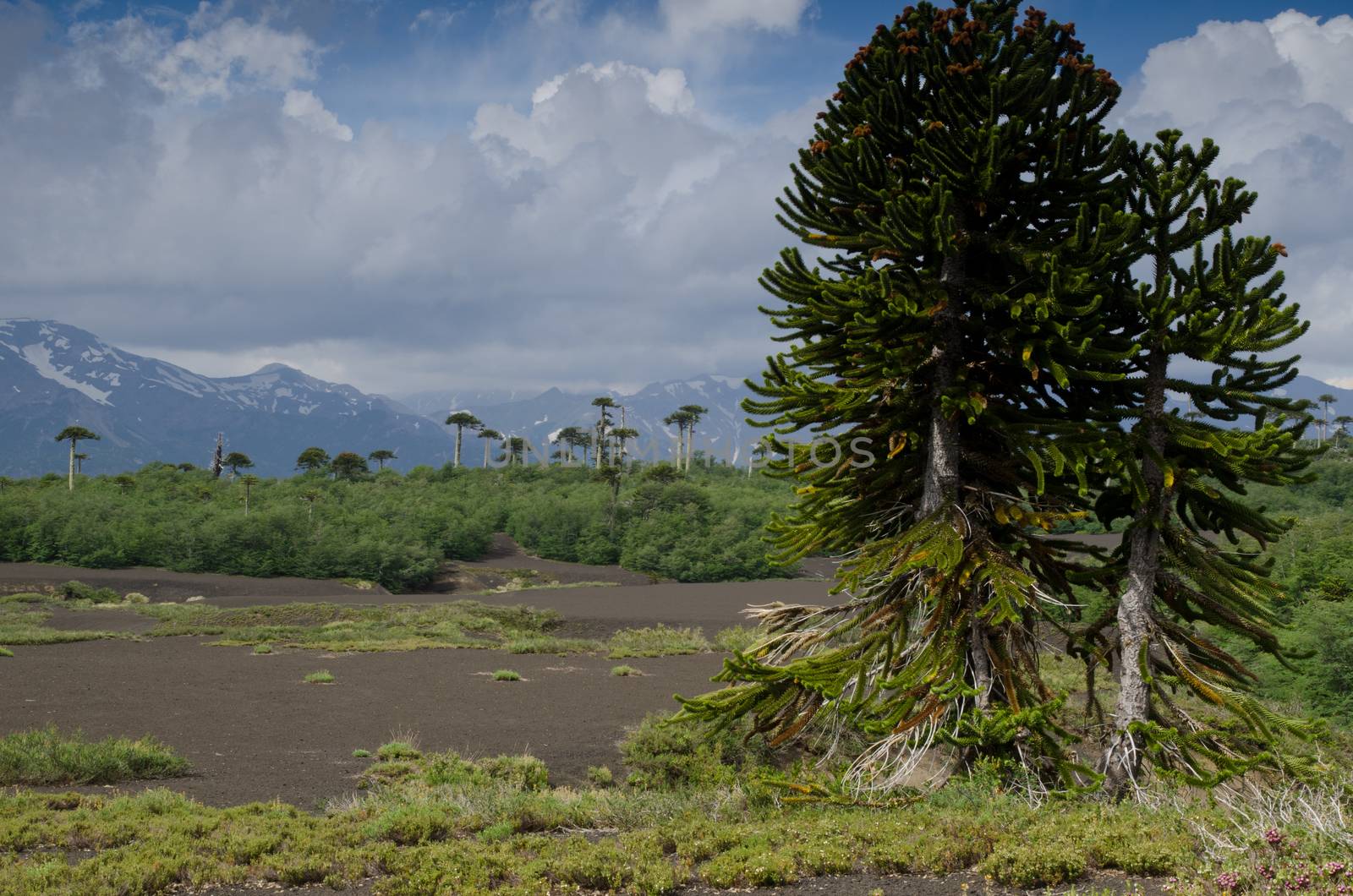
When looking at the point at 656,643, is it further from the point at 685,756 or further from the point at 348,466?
the point at 348,466

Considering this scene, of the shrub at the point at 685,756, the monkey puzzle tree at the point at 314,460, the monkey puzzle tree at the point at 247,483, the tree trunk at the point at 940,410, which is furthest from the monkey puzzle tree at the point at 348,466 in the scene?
the tree trunk at the point at 940,410

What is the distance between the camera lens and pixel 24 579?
47094 mm

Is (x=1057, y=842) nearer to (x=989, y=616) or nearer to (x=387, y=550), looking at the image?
(x=989, y=616)

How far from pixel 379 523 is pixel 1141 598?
6390 centimetres

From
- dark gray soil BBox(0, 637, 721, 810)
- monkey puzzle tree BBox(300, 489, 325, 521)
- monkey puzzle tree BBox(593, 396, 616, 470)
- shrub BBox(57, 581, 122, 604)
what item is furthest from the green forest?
dark gray soil BBox(0, 637, 721, 810)

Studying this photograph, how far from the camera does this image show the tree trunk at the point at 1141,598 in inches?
271

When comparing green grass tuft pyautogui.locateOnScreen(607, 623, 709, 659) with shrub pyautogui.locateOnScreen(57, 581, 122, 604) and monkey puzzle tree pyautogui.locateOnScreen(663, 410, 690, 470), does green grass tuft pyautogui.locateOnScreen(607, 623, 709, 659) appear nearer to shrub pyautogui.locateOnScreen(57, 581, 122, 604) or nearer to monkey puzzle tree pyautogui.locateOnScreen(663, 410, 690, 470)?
shrub pyautogui.locateOnScreen(57, 581, 122, 604)

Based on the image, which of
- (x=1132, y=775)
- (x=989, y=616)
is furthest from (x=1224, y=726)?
(x=989, y=616)

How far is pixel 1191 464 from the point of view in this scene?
706 centimetres

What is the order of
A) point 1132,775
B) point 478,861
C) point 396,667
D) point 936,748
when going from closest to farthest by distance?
point 478,861 < point 1132,775 < point 936,748 < point 396,667

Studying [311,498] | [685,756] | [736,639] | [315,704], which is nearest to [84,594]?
[311,498]

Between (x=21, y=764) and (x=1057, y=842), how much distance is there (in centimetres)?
1218

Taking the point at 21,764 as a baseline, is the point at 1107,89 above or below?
above

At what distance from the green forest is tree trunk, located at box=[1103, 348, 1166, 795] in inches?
1677
